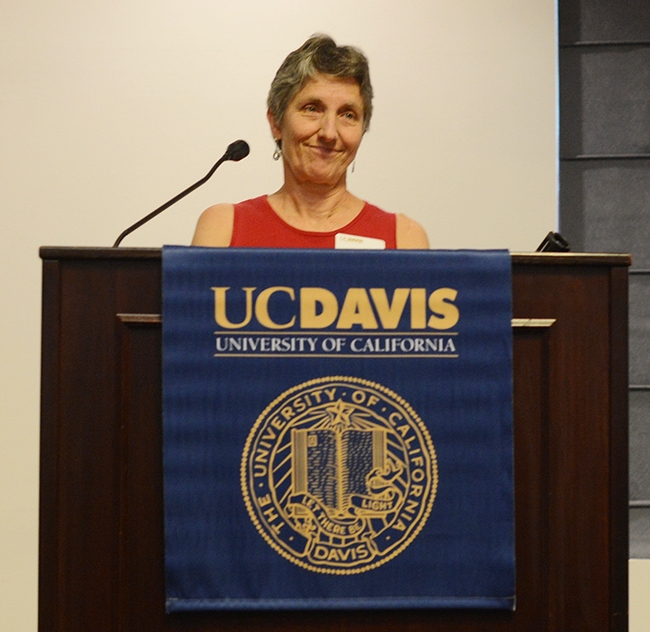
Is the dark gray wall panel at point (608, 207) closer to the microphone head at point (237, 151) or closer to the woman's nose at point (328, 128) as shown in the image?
the woman's nose at point (328, 128)

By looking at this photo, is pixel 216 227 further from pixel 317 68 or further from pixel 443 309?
pixel 443 309

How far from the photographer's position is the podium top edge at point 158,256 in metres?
1.25

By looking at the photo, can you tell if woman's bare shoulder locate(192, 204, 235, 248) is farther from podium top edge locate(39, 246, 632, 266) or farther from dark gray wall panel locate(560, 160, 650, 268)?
dark gray wall panel locate(560, 160, 650, 268)

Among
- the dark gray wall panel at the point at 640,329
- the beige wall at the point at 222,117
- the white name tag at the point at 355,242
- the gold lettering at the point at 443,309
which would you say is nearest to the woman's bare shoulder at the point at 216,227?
the white name tag at the point at 355,242

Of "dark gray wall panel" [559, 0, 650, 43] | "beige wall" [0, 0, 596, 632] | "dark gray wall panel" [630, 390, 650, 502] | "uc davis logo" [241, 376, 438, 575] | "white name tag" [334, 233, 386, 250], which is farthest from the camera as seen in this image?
"dark gray wall panel" [559, 0, 650, 43]

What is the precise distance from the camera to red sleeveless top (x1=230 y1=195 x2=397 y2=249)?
179cm

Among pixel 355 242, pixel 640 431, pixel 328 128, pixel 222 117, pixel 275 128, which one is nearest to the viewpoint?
pixel 355 242

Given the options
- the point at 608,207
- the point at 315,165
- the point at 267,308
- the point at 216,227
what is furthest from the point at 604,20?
the point at 267,308

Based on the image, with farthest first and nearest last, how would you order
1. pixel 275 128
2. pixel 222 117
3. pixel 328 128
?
pixel 222 117
pixel 275 128
pixel 328 128

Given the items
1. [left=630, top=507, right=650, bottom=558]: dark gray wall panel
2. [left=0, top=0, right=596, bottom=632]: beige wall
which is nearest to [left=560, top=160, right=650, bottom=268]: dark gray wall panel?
[left=0, top=0, right=596, bottom=632]: beige wall

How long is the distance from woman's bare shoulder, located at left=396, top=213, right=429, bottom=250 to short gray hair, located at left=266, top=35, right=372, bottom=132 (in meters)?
0.21

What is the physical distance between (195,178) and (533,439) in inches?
76.4

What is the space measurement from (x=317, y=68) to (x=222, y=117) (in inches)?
47.0

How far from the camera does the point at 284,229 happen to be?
1821 mm
